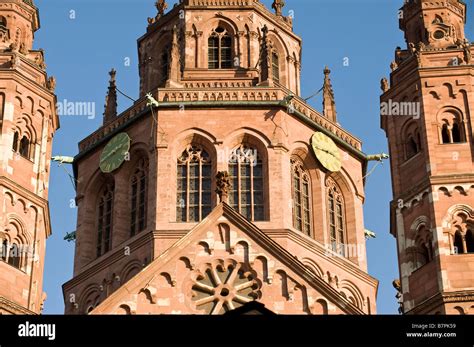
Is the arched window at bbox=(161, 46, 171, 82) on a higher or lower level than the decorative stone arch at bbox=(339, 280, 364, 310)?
higher

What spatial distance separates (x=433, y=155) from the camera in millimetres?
45094

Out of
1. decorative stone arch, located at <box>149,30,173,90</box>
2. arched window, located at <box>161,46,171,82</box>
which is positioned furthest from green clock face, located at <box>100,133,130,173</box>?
arched window, located at <box>161,46,171,82</box>

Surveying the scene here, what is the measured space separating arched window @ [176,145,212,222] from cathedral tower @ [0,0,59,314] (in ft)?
17.3

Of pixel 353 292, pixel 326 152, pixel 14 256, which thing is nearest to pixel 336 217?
pixel 326 152

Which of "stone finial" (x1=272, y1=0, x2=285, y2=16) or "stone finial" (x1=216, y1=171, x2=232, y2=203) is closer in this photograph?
"stone finial" (x1=216, y1=171, x2=232, y2=203)

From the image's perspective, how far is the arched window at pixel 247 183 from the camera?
5119 cm

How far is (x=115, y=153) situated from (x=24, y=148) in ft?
25.5

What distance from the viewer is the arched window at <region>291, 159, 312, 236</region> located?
52.0 metres

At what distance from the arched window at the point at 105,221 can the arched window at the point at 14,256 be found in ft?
27.8

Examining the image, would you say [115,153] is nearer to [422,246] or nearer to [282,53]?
[282,53]

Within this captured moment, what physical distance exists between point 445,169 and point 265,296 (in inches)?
296

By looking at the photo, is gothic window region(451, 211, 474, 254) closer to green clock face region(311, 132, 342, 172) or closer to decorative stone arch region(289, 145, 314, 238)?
decorative stone arch region(289, 145, 314, 238)
